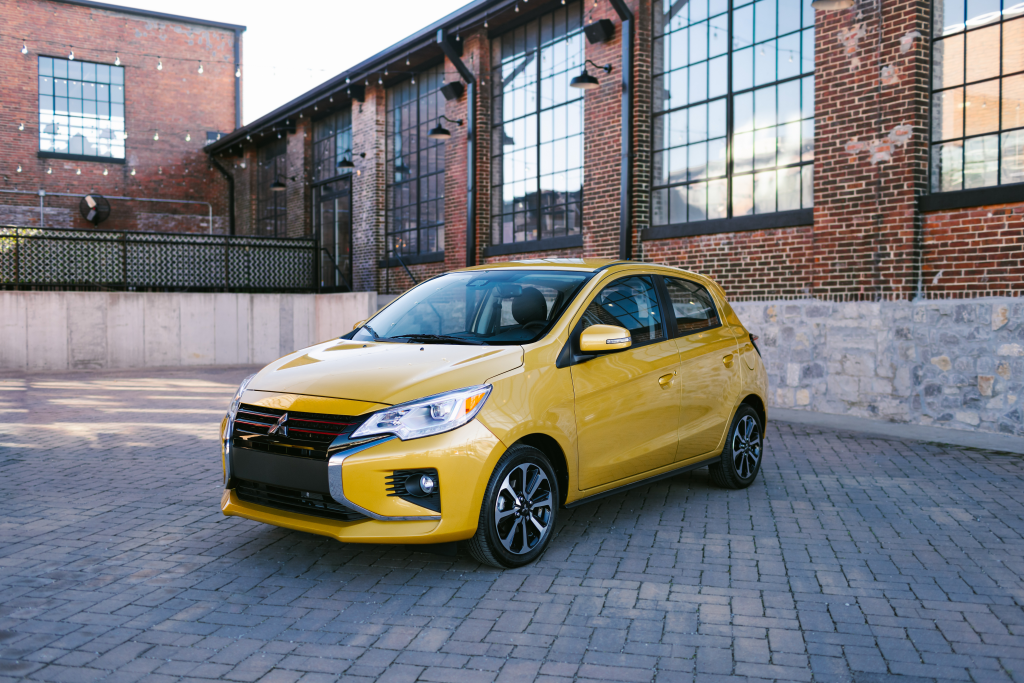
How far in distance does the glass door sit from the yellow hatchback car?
1640 centimetres

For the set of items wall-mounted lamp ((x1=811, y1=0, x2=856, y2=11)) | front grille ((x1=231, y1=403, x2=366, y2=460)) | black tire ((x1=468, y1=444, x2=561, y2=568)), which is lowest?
black tire ((x1=468, y1=444, x2=561, y2=568))

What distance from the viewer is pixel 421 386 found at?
4375mm

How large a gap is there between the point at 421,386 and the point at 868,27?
826 cm

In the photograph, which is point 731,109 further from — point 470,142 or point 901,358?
point 470,142

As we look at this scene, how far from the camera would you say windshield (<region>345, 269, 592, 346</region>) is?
17.0 ft

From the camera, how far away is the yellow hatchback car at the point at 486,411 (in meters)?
4.25

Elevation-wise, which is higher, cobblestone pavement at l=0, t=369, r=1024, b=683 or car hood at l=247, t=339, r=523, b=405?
car hood at l=247, t=339, r=523, b=405

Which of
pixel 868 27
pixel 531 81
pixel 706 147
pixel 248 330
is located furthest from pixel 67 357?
pixel 868 27

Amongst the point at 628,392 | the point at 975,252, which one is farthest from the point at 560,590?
the point at 975,252

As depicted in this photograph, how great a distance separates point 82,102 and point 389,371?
2691 cm

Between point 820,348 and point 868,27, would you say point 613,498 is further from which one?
point 868,27

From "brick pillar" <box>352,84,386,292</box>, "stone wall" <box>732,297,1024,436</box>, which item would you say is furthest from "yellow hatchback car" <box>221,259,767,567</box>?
"brick pillar" <box>352,84,386,292</box>

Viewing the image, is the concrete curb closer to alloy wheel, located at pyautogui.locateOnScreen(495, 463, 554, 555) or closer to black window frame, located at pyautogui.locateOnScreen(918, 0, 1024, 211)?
black window frame, located at pyautogui.locateOnScreen(918, 0, 1024, 211)

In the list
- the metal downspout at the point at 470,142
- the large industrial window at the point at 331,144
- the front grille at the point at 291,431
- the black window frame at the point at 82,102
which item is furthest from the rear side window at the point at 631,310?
the black window frame at the point at 82,102
